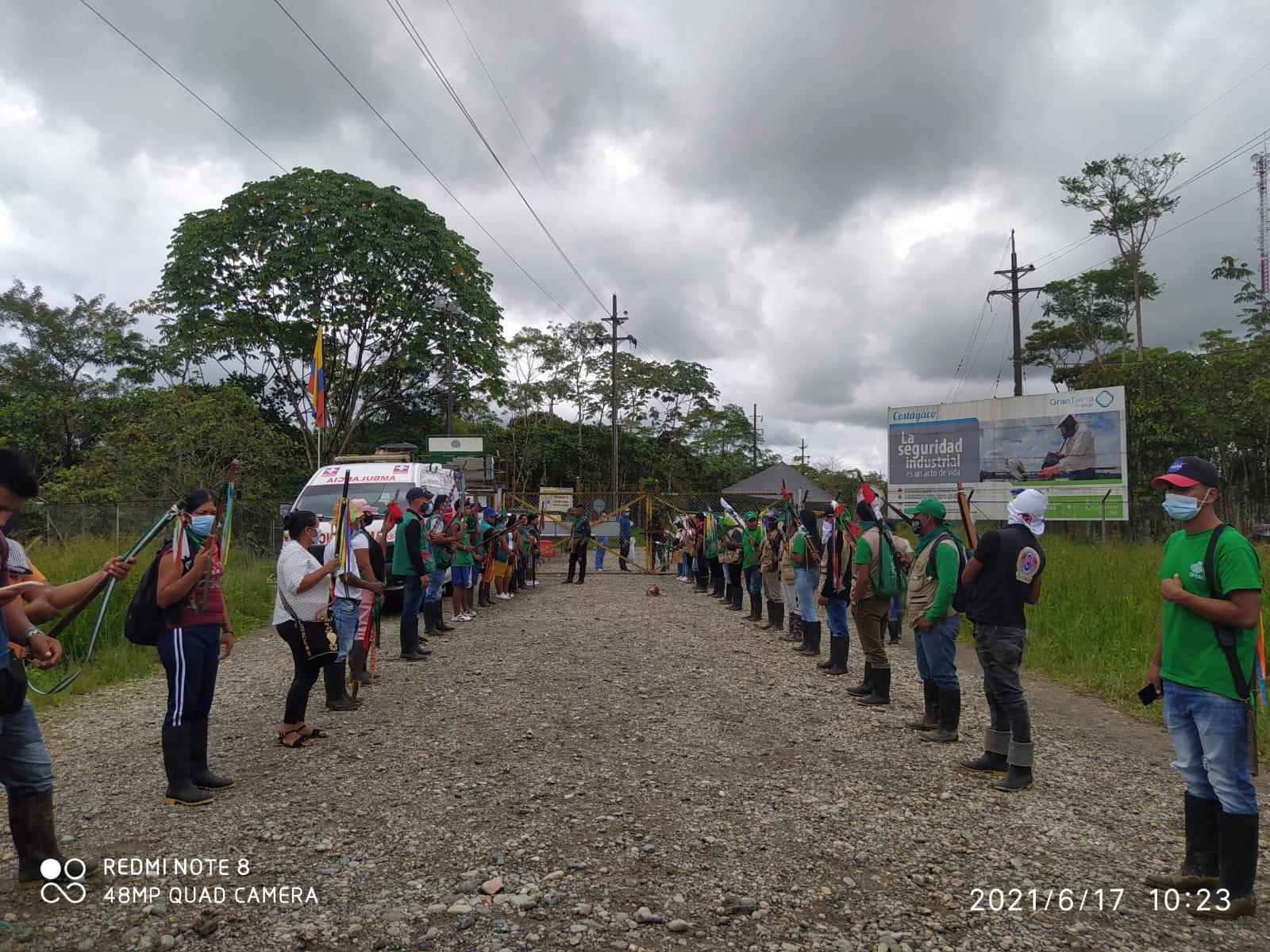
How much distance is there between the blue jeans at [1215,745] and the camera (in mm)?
3463

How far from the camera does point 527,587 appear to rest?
756 inches

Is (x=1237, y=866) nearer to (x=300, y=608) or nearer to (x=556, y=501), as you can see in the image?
(x=300, y=608)

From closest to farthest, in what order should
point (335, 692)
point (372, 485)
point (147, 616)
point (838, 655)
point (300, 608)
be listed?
point (147, 616) < point (300, 608) < point (335, 692) < point (838, 655) < point (372, 485)

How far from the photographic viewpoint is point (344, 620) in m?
7.26

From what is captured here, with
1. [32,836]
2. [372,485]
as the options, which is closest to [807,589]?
[372,485]

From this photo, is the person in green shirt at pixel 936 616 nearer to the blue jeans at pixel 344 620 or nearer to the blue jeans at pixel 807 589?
the blue jeans at pixel 807 589

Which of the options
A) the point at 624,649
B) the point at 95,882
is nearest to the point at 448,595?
the point at 624,649

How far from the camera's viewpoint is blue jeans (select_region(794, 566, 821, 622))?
10203 millimetres

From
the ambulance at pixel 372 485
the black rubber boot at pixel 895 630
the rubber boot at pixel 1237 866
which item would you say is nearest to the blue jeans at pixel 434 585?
the ambulance at pixel 372 485

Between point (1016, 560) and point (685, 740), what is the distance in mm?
2788

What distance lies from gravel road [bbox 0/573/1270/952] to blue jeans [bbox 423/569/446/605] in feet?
11.1

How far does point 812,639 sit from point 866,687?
2.41m

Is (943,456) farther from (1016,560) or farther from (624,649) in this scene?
(1016,560)
